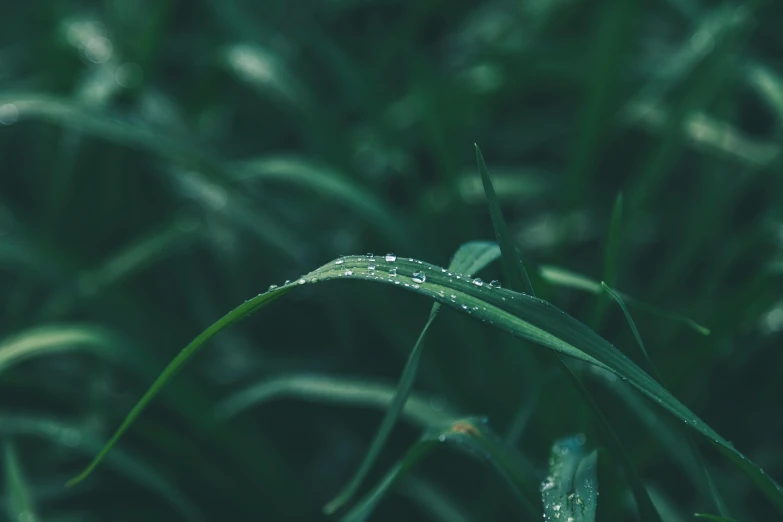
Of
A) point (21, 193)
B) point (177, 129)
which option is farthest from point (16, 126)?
point (177, 129)

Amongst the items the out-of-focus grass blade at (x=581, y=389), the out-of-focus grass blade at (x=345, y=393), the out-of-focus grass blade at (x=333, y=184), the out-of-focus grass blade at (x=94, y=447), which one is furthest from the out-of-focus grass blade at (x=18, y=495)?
the out-of-focus grass blade at (x=581, y=389)

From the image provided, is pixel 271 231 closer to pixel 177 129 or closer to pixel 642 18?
pixel 177 129

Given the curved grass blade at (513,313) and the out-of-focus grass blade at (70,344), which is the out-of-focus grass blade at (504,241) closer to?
the curved grass blade at (513,313)

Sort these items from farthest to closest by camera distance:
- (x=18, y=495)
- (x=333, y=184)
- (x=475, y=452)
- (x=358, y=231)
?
(x=358, y=231)
(x=333, y=184)
(x=18, y=495)
(x=475, y=452)

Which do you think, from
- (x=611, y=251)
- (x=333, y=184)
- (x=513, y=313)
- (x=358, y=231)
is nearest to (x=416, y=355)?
(x=513, y=313)

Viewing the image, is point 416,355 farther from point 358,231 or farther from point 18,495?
point 358,231

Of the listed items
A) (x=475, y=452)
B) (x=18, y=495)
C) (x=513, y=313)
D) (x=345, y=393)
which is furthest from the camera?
(x=345, y=393)
